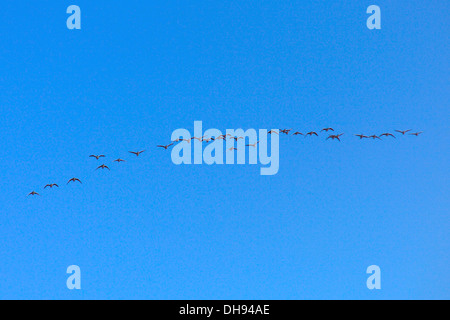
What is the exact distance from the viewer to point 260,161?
19703 millimetres

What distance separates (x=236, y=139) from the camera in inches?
760
